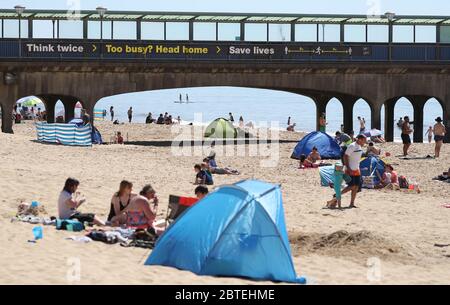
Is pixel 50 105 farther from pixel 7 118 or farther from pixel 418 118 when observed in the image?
pixel 418 118

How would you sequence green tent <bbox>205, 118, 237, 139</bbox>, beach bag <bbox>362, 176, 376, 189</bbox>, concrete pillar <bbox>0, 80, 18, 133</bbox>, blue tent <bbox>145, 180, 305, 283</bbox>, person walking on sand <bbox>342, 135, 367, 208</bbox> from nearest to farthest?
blue tent <bbox>145, 180, 305, 283</bbox>, person walking on sand <bbox>342, 135, 367, 208</bbox>, beach bag <bbox>362, 176, 376, 189</bbox>, concrete pillar <bbox>0, 80, 18, 133</bbox>, green tent <bbox>205, 118, 237, 139</bbox>

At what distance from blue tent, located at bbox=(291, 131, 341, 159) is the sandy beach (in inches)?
56.1

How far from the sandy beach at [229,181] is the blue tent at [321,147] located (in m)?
1.43

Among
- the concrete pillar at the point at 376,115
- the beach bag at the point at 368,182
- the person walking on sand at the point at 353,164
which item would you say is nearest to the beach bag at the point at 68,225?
the person walking on sand at the point at 353,164

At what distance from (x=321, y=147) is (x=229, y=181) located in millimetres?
7836

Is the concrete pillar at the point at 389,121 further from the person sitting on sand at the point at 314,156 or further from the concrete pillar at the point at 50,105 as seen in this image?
the concrete pillar at the point at 50,105

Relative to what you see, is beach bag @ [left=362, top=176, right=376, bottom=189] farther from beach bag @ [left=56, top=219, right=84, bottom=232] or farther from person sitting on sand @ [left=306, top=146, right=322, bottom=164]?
beach bag @ [left=56, top=219, right=84, bottom=232]

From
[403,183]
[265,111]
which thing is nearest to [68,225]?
[403,183]

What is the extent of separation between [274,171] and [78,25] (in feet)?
45.0

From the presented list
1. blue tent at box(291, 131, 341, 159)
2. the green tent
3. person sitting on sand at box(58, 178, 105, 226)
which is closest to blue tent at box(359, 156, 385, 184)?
blue tent at box(291, 131, 341, 159)

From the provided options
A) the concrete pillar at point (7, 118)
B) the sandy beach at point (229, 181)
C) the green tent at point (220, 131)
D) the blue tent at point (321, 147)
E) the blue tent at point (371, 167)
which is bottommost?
the sandy beach at point (229, 181)

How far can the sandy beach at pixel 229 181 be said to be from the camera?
40.3 ft

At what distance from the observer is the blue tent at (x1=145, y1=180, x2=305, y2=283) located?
1228cm
